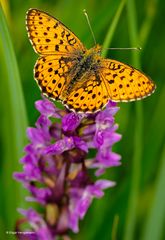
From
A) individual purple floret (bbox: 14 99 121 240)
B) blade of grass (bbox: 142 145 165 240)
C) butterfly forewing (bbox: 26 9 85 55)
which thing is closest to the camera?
individual purple floret (bbox: 14 99 121 240)

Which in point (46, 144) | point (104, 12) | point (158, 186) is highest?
point (104, 12)

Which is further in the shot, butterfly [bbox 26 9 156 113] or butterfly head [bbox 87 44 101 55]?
butterfly head [bbox 87 44 101 55]

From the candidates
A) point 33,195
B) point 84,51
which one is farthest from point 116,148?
point 33,195

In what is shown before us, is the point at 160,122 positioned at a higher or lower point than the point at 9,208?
higher

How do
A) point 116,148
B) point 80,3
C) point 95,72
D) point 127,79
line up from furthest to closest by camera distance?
1. point 80,3
2. point 116,148
3. point 95,72
4. point 127,79

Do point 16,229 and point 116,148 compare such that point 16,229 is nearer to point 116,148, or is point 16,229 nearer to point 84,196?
point 84,196

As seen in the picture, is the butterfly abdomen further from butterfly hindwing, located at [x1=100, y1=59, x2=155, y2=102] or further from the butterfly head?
butterfly hindwing, located at [x1=100, y1=59, x2=155, y2=102]

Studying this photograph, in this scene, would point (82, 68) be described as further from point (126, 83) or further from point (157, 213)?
point (157, 213)

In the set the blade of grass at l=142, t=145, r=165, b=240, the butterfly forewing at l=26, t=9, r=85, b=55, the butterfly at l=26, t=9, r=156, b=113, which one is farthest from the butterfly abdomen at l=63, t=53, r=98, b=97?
the blade of grass at l=142, t=145, r=165, b=240
